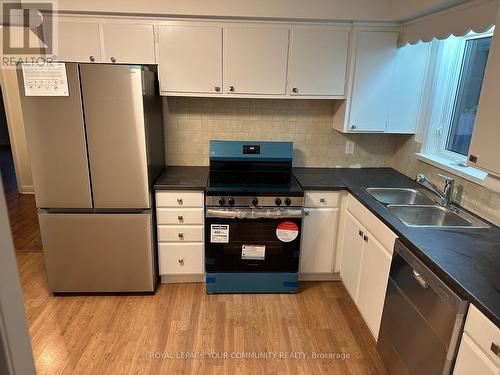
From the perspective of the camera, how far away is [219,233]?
2.58 metres

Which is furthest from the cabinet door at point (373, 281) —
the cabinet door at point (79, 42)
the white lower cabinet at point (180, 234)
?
the cabinet door at point (79, 42)

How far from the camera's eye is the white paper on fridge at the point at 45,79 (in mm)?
2184

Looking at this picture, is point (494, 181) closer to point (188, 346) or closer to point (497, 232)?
point (497, 232)

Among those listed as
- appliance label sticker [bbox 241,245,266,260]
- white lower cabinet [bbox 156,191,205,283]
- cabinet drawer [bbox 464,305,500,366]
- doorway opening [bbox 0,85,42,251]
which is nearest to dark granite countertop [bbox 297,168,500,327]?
cabinet drawer [bbox 464,305,500,366]

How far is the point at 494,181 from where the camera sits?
1.51m

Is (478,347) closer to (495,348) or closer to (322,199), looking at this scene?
(495,348)

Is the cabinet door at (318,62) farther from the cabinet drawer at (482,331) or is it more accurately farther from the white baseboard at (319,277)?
the cabinet drawer at (482,331)

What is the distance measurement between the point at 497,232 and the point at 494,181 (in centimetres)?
49

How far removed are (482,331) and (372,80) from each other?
1.97m

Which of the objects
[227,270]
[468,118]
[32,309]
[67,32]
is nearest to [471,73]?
[468,118]

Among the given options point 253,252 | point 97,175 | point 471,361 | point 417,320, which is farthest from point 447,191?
point 97,175

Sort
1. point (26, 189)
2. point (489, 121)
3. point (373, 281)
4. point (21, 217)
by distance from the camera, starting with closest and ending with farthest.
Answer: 1. point (489, 121)
2. point (373, 281)
3. point (21, 217)
4. point (26, 189)

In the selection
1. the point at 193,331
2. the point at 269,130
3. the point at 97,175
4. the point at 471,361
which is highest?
the point at 269,130

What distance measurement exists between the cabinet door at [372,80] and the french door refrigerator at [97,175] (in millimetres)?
1571
